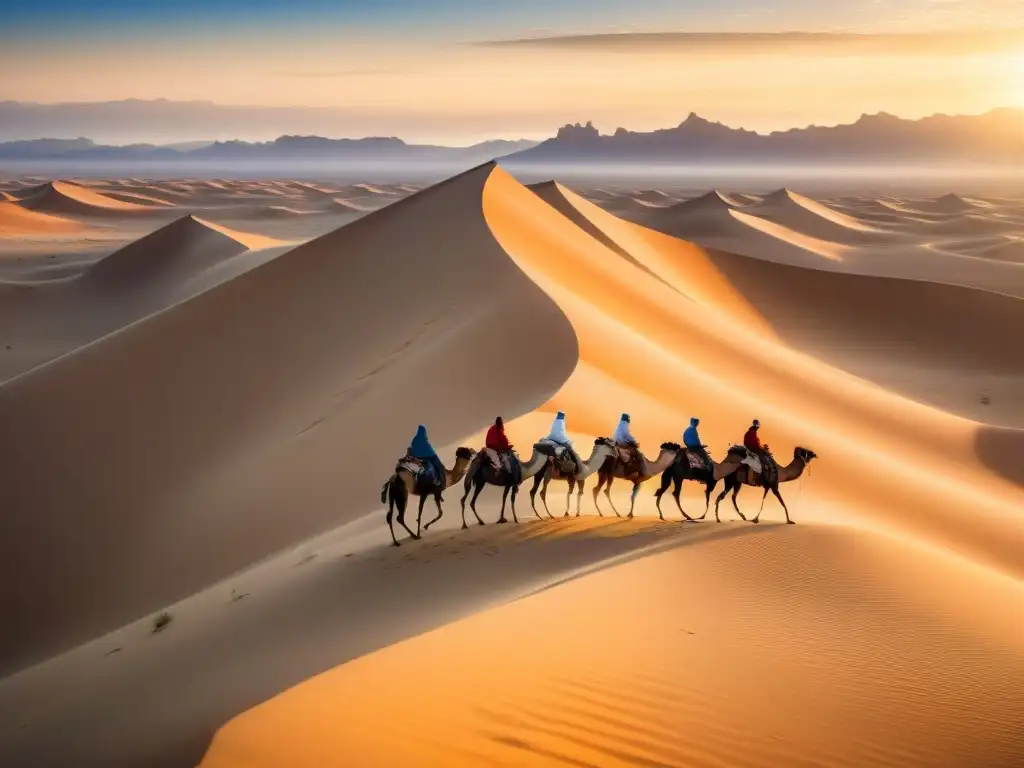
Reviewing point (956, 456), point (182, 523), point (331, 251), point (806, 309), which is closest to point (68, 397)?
point (182, 523)

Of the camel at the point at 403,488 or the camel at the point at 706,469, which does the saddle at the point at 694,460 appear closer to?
the camel at the point at 706,469

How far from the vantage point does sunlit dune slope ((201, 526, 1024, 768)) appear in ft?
17.7

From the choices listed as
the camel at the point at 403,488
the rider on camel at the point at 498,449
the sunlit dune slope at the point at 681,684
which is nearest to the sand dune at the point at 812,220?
the rider on camel at the point at 498,449

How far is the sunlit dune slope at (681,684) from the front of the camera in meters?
5.39

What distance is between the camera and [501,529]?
10125 mm

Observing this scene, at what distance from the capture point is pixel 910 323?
32.7 m

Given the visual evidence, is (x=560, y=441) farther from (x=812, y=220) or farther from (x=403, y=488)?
(x=812, y=220)

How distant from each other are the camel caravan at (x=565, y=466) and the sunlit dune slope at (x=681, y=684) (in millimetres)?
1930

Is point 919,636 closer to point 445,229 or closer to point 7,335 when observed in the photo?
point 445,229

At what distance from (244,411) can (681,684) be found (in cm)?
1342

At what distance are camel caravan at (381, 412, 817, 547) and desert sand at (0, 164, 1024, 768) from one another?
1.65ft

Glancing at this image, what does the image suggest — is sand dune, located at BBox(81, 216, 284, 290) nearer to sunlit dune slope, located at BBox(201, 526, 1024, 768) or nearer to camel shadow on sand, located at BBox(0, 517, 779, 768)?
camel shadow on sand, located at BBox(0, 517, 779, 768)

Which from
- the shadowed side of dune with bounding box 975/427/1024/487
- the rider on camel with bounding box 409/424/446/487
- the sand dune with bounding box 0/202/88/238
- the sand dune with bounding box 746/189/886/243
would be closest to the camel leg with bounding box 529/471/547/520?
the rider on camel with bounding box 409/424/446/487

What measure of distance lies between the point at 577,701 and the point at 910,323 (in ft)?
98.5
